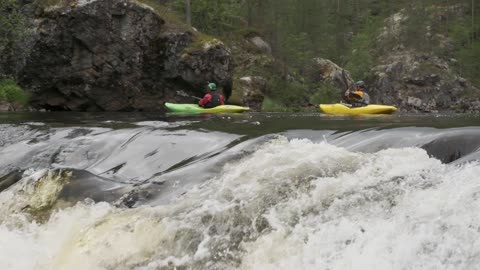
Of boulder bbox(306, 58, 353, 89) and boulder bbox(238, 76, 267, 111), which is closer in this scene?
boulder bbox(238, 76, 267, 111)

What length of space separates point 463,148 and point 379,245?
281 cm

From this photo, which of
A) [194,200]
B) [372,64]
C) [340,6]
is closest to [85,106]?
[194,200]

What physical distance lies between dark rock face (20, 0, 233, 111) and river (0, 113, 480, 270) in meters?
16.0

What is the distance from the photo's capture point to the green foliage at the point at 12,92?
73.7 ft

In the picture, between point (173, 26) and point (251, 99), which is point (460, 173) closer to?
point (173, 26)

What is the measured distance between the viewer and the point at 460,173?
5.53 meters

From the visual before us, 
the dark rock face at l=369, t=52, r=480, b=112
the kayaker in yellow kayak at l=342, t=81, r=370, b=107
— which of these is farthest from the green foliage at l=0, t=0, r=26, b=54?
the dark rock face at l=369, t=52, r=480, b=112

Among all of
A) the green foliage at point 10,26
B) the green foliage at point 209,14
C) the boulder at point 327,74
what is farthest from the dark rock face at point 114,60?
the boulder at point 327,74

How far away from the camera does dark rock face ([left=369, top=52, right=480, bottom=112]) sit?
157 ft

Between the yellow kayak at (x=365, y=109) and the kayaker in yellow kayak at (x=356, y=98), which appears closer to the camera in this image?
the yellow kayak at (x=365, y=109)

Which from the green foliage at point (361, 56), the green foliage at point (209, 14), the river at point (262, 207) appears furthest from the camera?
the green foliage at point (361, 56)

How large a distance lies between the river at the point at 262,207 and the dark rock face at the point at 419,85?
41.8 metres

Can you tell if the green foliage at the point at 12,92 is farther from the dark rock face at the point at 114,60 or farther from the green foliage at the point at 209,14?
the green foliage at the point at 209,14

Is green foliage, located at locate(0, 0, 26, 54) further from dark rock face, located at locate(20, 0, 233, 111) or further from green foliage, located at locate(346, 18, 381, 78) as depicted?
green foliage, located at locate(346, 18, 381, 78)
